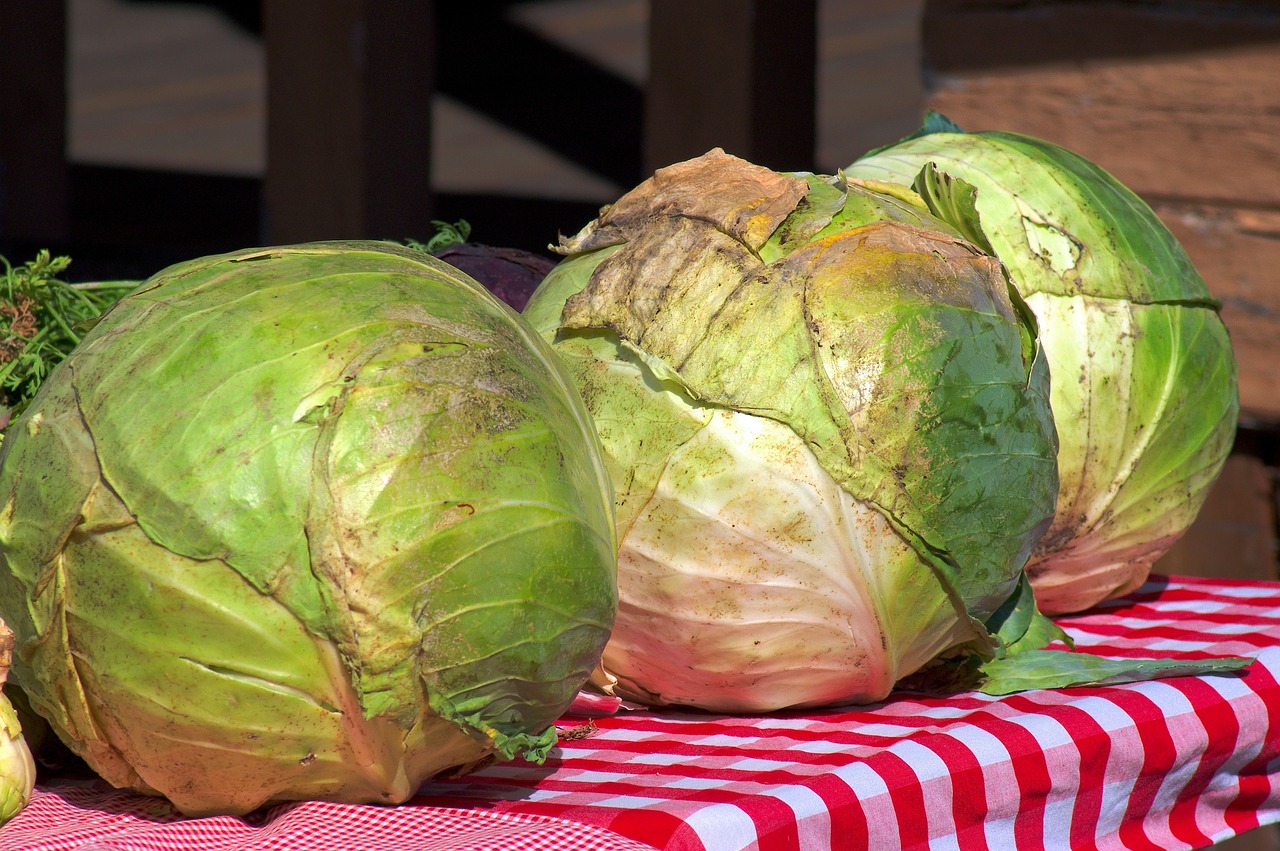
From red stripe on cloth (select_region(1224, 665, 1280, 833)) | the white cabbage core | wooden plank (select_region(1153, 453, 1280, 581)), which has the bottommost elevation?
wooden plank (select_region(1153, 453, 1280, 581))

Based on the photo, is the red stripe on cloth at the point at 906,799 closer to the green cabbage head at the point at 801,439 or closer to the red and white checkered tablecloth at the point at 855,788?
the red and white checkered tablecloth at the point at 855,788

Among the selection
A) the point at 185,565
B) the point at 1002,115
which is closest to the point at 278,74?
the point at 1002,115

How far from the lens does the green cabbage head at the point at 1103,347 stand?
1720 mm

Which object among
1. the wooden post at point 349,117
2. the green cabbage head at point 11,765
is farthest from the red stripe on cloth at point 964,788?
the wooden post at point 349,117

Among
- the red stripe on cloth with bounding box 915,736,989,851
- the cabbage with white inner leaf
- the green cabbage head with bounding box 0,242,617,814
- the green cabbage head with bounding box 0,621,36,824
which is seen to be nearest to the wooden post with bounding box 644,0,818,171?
the cabbage with white inner leaf

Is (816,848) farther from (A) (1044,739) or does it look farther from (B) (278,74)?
(B) (278,74)

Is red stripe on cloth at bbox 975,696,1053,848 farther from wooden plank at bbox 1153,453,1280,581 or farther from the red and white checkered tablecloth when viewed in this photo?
wooden plank at bbox 1153,453,1280,581

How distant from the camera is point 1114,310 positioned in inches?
68.6

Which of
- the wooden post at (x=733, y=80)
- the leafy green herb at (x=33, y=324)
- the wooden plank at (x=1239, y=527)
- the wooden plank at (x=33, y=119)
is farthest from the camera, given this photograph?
the wooden plank at (x=33, y=119)

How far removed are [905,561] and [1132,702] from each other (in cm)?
36

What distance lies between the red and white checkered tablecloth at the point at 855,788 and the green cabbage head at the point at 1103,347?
17 centimetres

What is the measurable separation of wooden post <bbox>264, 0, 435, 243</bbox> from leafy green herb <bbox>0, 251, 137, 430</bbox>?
2.44 meters

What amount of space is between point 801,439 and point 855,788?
347mm

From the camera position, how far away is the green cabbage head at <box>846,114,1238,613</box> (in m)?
1.72
